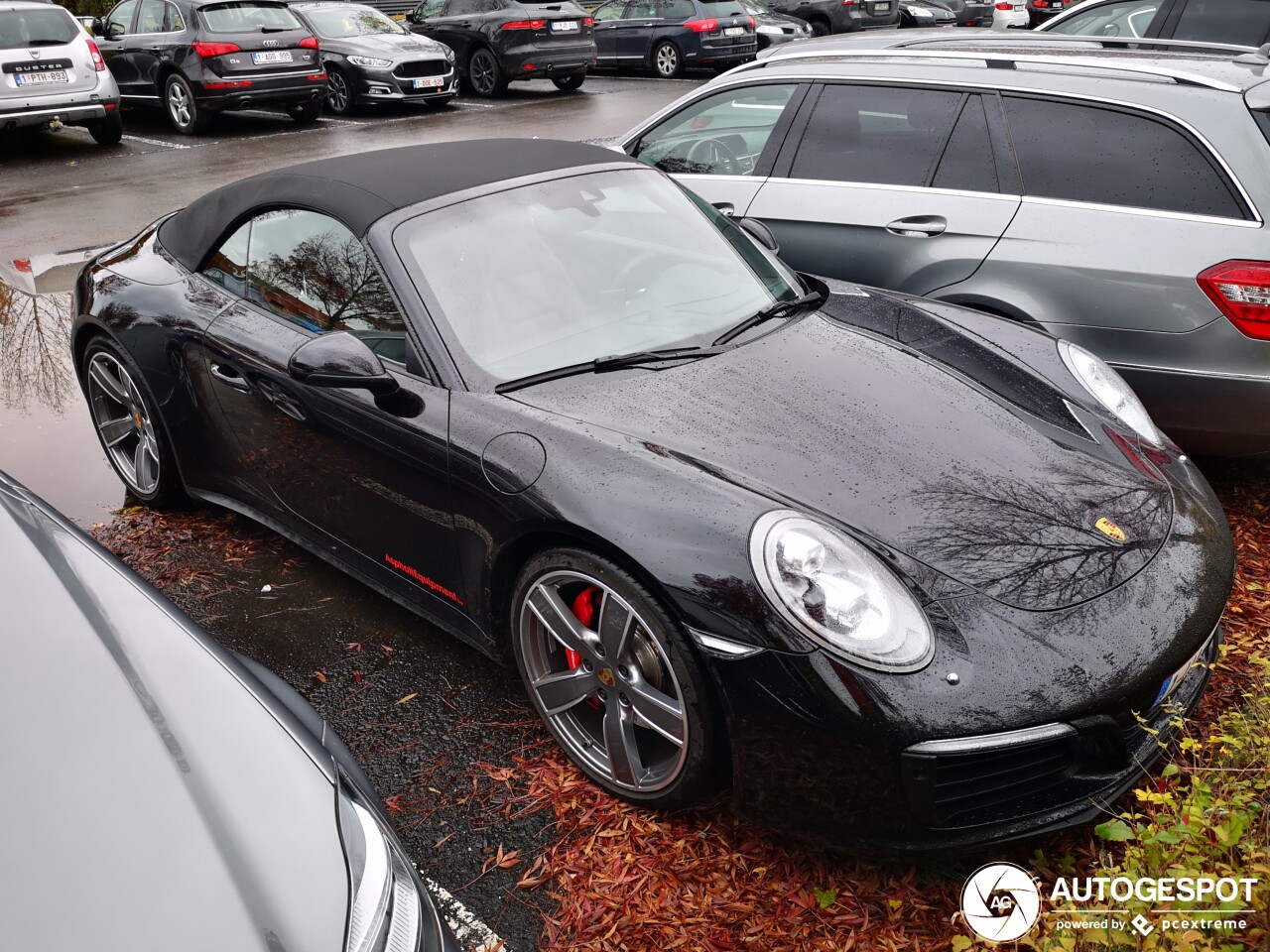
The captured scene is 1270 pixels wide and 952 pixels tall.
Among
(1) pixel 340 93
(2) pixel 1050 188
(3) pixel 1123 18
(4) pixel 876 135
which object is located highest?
(3) pixel 1123 18

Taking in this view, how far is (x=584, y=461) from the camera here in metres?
2.84

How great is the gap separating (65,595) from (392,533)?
121 centimetres

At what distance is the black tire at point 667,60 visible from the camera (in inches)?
733

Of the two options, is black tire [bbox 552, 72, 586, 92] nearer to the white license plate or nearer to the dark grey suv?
the white license plate

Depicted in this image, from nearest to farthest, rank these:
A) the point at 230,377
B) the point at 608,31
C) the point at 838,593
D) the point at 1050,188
Answer: the point at 838,593 < the point at 230,377 < the point at 1050,188 < the point at 608,31

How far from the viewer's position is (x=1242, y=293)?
3.92 meters

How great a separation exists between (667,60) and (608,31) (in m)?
1.47

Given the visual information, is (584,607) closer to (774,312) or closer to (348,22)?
(774,312)

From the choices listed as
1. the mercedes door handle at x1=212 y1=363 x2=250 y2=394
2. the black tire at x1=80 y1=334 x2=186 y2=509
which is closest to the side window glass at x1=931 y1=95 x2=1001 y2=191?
the mercedes door handle at x1=212 y1=363 x2=250 y2=394

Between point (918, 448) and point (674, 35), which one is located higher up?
point (918, 448)

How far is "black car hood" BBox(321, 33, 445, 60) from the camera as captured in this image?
50.6 ft

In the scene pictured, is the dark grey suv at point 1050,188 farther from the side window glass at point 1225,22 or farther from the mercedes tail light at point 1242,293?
the side window glass at point 1225,22

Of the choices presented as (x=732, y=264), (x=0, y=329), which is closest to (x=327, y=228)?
(x=732, y=264)

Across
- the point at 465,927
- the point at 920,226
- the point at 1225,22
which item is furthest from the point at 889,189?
the point at 1225,22
